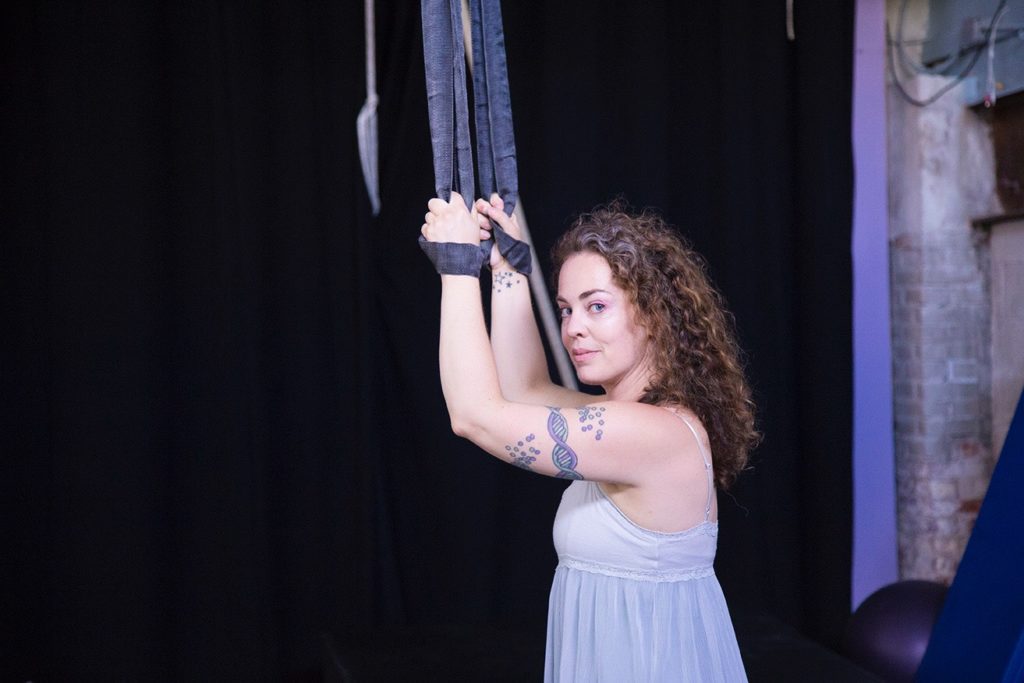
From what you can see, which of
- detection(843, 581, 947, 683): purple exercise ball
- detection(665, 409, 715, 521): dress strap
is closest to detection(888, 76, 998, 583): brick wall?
detection(843, 581, 947, 683): purple exercise ball

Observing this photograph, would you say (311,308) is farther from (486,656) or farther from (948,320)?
(948,320)

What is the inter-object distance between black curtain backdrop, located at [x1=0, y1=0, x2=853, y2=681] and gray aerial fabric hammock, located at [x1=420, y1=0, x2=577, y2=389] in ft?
4.95

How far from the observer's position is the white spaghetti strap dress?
63.0 inches

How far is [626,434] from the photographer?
1.54m

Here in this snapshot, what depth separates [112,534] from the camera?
2975mm

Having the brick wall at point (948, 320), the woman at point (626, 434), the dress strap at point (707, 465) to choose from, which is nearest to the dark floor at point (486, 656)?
the woman at point (626, 434)

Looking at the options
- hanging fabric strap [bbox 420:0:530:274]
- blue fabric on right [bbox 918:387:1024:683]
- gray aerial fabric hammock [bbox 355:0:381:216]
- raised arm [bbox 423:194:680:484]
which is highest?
gray aerial fabric hammock [bbox 355:0:381:216]

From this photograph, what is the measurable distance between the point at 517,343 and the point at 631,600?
1.75 ft

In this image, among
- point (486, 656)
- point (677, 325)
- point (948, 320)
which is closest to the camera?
point (677, 325)

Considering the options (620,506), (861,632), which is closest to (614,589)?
(620,506)

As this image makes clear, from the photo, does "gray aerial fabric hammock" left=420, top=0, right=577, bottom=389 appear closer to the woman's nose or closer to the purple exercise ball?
the woman's nose

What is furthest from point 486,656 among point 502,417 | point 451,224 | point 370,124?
point 370,124

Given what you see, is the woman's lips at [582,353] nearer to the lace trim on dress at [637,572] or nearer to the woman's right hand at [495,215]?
the woman's right hand at [495,215]

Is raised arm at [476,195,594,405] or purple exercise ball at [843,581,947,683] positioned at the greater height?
raised arm at [476,195,594,405]
